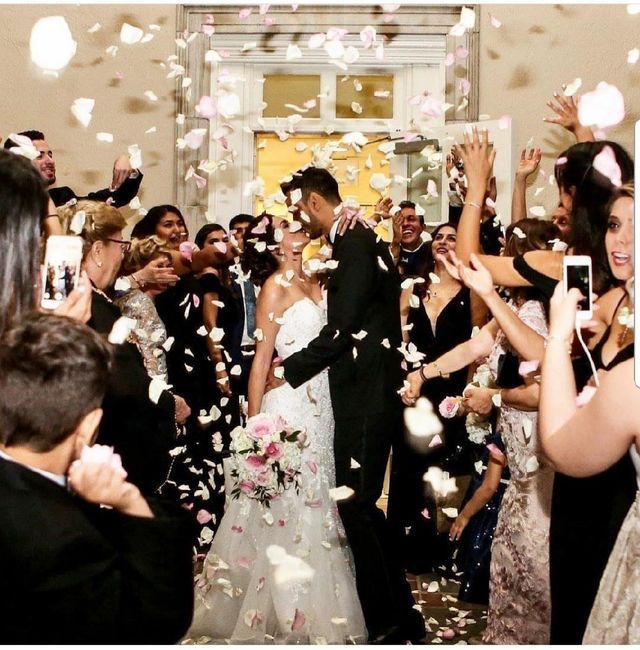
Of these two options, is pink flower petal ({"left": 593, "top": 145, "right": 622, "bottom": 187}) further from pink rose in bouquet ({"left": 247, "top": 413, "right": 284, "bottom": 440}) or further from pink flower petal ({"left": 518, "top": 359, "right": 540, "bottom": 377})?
pink rose in bouquet ({"left": 247, "top": 413, "right": 284, "bottom": 440})

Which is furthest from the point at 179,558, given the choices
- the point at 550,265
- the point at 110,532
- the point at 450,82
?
the point at 450,82

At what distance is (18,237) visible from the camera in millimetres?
1733

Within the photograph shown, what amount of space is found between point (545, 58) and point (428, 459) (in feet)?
8.42

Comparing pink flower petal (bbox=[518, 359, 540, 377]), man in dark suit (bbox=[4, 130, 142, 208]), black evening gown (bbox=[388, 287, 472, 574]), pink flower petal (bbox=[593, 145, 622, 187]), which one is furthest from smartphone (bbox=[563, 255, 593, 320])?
man in dark suit (bbox=[4, 130, 142, 208])

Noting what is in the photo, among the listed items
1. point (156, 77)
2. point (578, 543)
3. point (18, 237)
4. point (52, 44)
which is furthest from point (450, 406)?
point (52, 44)

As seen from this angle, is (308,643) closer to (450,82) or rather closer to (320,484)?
(320,484)

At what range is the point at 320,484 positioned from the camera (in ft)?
11.5

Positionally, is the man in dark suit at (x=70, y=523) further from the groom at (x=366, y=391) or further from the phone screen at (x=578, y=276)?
the groom at (x=366, y=391)

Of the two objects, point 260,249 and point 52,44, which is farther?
point 52,44

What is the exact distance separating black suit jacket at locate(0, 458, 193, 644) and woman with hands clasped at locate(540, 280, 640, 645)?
0.71 meters

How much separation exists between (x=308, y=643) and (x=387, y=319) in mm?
1131

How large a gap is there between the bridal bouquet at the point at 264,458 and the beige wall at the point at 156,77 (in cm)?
263

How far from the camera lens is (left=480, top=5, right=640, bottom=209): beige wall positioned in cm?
560

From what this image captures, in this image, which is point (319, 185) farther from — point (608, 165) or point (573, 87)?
point (573, 87)
